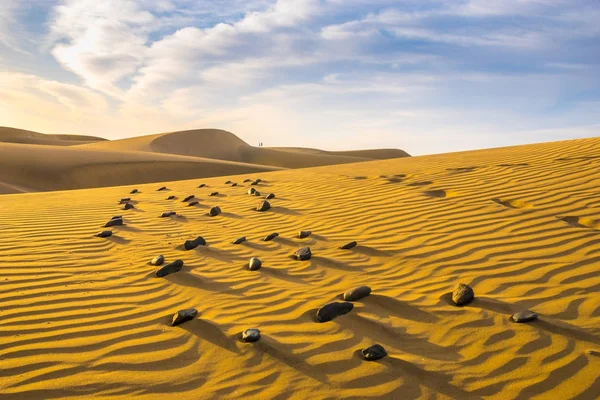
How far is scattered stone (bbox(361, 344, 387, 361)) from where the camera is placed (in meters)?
2.95

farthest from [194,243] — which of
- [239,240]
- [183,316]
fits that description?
[183,316]

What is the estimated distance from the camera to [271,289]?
13.4ft

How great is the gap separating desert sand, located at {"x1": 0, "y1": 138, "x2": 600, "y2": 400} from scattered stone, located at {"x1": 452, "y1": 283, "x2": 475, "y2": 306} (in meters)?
0.06

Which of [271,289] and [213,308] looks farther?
[271,289]

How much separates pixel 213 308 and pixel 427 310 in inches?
61.7

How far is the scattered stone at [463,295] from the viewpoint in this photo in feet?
11.8

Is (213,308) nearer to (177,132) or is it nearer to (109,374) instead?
(109,374)

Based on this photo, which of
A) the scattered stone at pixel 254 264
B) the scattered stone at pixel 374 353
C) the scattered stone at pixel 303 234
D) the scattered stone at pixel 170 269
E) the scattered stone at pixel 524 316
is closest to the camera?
the scattered stone at pixel 374 353

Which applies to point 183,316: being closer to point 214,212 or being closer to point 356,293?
point 356,293

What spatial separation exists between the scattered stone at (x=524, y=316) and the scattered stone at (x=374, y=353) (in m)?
0.99

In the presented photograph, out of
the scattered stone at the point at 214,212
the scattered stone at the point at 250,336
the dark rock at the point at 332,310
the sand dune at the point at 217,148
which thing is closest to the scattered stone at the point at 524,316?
the dark rock at the point at 332,310

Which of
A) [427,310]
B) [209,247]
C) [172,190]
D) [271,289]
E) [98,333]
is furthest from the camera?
[172,190]

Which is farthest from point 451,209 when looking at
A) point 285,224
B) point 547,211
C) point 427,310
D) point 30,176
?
point 30,176

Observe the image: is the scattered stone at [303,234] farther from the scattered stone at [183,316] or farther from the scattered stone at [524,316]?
the scattered stone at [524,316]
